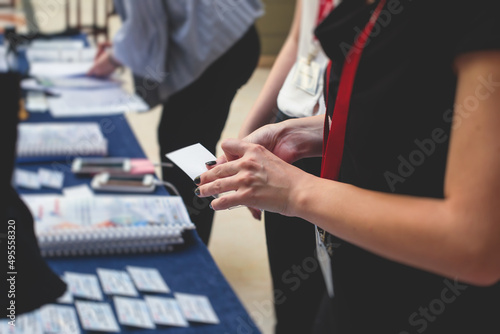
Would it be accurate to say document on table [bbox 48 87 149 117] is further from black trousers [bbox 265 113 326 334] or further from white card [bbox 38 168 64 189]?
black trousers [bbox 265 113 326 334]

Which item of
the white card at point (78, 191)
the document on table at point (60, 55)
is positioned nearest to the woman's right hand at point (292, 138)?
the white card at point (78, 191)

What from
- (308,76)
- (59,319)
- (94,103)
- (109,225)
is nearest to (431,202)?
(308,76)

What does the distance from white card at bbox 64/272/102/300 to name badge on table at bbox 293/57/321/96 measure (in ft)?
1.92

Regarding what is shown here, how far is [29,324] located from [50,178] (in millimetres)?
706

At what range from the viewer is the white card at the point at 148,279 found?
3.96 ft

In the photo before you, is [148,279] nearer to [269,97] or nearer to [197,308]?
[197,308]

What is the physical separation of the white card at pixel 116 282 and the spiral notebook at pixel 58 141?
0.72m

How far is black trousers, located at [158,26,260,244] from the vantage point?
112 centimetres

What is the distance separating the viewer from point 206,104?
4.40 ft

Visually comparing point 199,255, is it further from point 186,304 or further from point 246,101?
point 246,101

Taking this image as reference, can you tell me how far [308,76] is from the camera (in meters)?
0.94

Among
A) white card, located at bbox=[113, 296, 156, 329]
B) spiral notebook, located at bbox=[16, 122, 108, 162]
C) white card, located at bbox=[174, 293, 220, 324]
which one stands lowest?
spiral notebook, located at bbox=[16, 122, 108, 162]

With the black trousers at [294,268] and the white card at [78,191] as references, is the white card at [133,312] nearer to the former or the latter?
the black trousers at [294,268]

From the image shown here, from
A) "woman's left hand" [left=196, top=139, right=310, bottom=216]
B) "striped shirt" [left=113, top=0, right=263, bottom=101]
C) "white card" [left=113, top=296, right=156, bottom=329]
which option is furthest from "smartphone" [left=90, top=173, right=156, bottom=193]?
"woman's left hand" [left=196, top=139, right=310, bottom=216]
